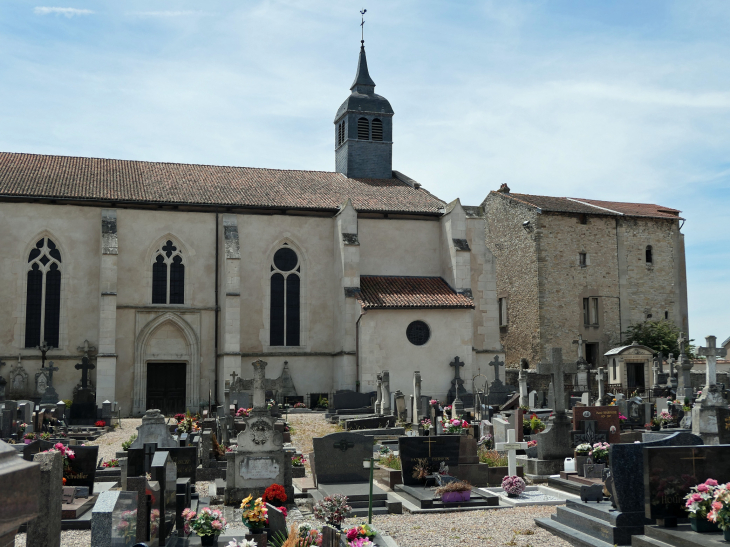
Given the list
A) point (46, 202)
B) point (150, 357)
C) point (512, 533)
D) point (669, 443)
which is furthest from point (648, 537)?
point (46, 202)

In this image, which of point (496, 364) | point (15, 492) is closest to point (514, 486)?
point (15, 492)

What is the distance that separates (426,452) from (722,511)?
18.2 feet

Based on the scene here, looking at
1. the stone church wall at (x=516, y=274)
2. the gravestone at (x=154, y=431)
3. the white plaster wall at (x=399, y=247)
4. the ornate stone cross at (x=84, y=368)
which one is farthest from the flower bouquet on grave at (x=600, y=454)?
the stone church wall at (x=516, y=274)

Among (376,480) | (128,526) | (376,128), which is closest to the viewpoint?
(128,526)

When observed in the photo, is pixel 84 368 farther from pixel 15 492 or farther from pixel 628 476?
pixel 15 492

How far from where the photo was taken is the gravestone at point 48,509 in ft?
12.4

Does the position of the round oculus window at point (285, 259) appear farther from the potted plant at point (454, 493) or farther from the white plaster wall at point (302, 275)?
the potted plant at point (454, 493)

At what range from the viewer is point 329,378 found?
98.5 feet

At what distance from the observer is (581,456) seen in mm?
11664

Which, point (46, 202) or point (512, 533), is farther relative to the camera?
point (46, 202)

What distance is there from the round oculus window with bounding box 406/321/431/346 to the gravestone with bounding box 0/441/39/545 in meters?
26.9

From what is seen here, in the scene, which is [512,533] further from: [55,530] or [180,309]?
[180,309]

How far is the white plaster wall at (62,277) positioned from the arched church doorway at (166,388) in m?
2.65

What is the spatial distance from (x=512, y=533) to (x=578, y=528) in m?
0.77
